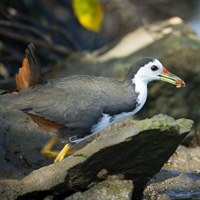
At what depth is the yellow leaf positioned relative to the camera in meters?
5.98

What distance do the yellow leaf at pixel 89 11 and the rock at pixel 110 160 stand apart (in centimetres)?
302

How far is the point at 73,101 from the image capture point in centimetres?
400

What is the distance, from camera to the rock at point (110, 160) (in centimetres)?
322

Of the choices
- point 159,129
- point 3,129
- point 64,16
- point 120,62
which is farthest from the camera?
point 64,16

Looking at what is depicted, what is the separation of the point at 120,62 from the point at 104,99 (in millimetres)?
3170

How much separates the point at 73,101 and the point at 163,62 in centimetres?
Answer: 301

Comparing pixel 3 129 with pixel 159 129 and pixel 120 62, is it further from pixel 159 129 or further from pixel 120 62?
pixel 120 62

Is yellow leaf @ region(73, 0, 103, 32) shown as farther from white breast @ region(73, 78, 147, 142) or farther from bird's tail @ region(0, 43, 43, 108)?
white breast @ region(73, 78, 147, 142)

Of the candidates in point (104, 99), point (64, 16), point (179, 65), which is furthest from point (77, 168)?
point (64, 16)

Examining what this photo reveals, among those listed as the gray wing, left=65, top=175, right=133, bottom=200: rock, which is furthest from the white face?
left=65, top=175, right=133, bottom=200: rock

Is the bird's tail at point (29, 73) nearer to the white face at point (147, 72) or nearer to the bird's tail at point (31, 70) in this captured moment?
the bird's tail at point (31, 70)

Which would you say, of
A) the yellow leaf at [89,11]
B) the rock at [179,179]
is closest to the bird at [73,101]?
the rock at [179,179]

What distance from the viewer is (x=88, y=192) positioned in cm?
344

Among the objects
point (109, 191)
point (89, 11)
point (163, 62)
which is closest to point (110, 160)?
point (109, 191)
